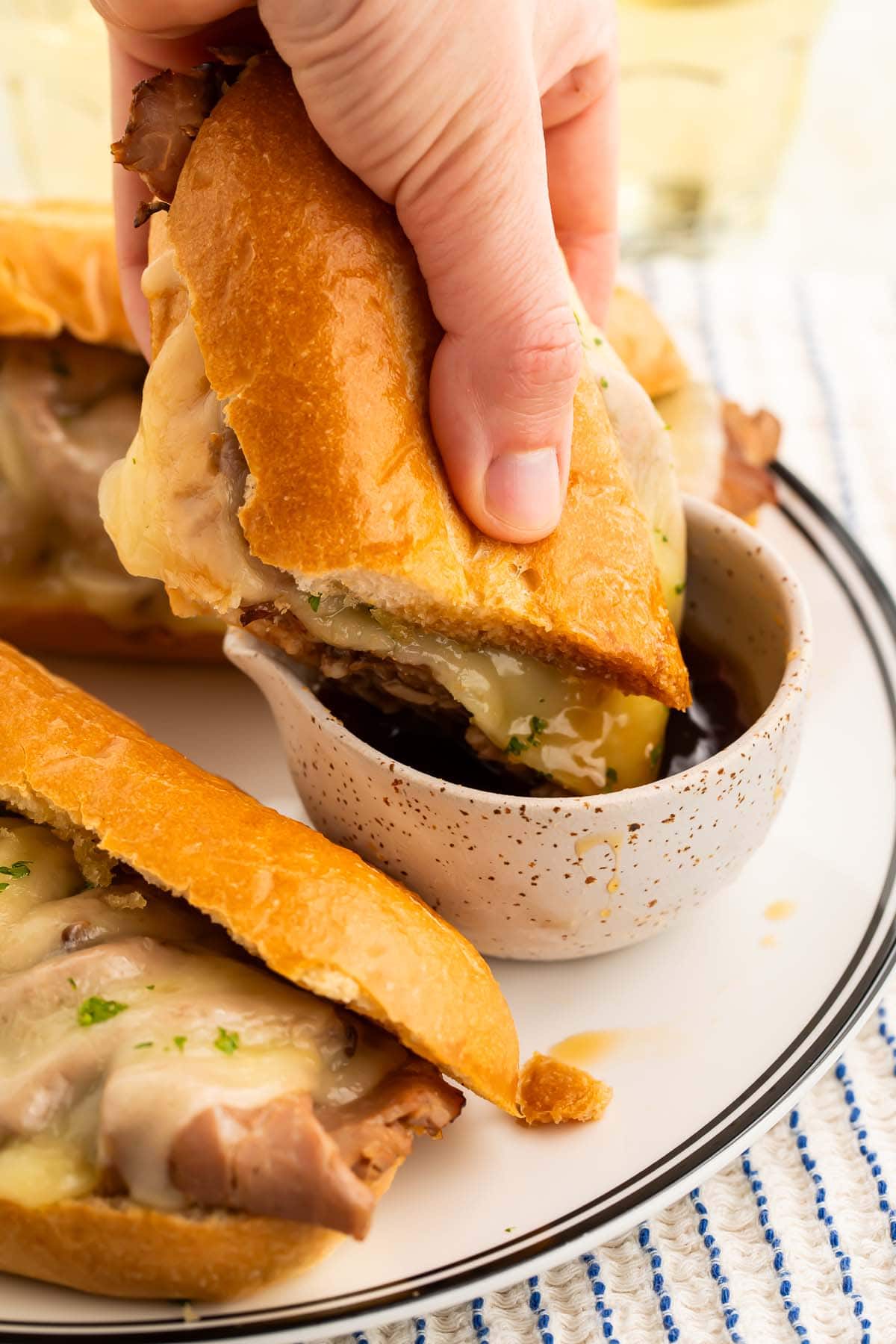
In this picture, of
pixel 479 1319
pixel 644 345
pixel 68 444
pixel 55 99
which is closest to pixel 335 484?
pixel 479 1319

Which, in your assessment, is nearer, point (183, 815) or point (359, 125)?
point (359, 125)

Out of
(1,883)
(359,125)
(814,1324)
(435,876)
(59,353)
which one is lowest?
(814,1324)

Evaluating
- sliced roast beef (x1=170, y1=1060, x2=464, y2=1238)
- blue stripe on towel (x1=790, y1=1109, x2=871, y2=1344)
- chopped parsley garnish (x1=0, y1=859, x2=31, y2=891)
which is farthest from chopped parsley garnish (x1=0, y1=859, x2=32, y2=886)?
blue stripe on towel (x1=790, y1=1109, x2=871, y2=1344)

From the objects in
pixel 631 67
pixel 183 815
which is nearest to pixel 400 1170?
pixel 183 815

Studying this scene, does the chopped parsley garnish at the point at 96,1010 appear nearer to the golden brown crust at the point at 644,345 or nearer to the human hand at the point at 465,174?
the human hand at the point at 465,174

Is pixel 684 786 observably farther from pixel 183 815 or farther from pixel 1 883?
pixel 1 883

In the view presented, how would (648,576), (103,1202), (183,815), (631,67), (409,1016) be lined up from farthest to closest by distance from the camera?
1. (631,67)
2. (648,576)
3. (183,815)
4. (409,1016)
5. (103,1202)
